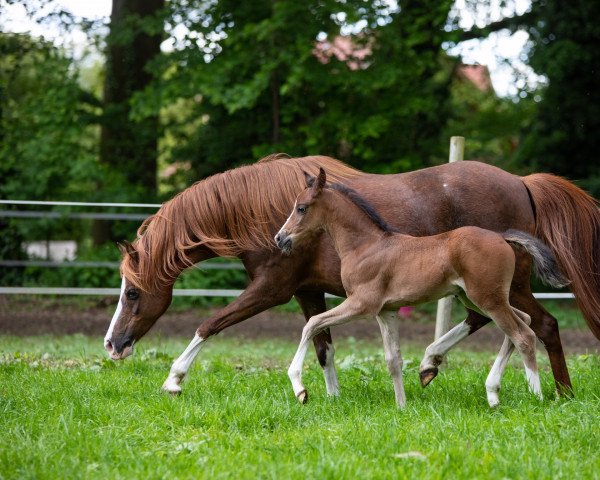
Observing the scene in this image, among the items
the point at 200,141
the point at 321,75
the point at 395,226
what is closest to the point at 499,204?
the point at 395,226

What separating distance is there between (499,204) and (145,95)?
971cm

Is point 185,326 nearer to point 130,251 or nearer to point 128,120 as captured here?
point 128,120

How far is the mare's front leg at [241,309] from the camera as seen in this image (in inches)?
249

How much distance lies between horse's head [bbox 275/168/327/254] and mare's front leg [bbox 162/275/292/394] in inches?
18.9

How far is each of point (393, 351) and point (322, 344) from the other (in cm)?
92

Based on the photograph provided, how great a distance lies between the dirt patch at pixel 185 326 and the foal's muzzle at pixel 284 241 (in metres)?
6.98

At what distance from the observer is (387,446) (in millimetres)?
A: 4461

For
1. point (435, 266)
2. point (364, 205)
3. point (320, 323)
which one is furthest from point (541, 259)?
point (320, 323)

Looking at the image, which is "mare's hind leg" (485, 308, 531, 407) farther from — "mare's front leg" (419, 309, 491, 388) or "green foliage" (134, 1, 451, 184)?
"green foliage" (134, 1, 451, 184)

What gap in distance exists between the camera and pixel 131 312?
266 inches

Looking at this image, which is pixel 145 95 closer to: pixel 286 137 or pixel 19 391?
pixel 286 137

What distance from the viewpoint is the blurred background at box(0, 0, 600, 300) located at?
47.5ft

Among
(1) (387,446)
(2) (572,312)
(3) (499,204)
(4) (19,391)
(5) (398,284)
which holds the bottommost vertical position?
(2) (572,312)

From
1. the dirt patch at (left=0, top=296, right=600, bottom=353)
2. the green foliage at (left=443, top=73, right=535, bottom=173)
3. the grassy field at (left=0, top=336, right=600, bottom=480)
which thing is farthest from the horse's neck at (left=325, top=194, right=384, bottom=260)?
the green foliage at (left=443, top=73, right=535, bottom=173)
